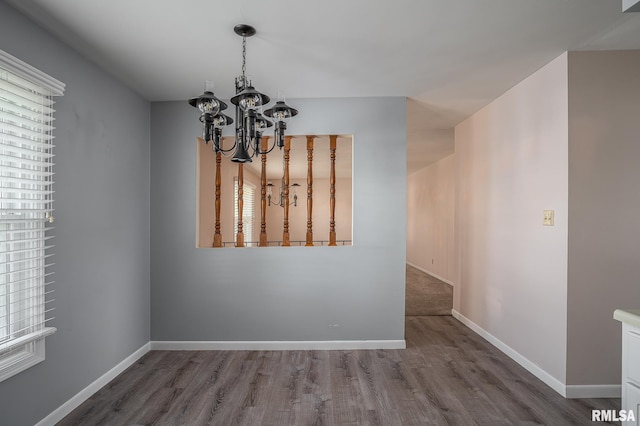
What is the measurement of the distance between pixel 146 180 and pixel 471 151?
3.69 m

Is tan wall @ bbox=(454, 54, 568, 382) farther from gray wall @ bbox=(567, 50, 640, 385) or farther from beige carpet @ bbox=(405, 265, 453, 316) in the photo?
beige carpet @ bbox=(405, 265, 453, 316)

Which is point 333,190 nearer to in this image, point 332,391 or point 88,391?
point 332,391

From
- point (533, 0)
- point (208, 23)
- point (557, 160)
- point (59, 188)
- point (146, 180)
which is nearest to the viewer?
point (533, 0)

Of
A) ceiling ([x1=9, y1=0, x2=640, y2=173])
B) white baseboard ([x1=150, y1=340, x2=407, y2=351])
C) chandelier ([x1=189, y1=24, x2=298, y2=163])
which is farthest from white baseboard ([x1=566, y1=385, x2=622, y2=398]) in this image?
chandelier ([x1=189, y1=24, x2=298, y2=163])

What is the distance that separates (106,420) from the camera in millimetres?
2270

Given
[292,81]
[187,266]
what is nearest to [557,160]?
[292,81]

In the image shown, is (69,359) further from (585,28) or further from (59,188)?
(585,28)

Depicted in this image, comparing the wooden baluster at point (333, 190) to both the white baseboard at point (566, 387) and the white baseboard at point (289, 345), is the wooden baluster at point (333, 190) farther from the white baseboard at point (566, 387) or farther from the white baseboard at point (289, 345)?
the white baseboard at point (566, 387)

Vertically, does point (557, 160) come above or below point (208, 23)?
below

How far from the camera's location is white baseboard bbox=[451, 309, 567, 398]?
2.62 meters

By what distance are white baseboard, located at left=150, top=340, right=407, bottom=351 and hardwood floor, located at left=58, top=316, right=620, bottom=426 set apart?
0.07 meters

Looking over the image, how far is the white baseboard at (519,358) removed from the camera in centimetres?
262

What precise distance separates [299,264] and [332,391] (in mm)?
1252

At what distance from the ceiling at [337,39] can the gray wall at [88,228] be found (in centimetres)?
20
